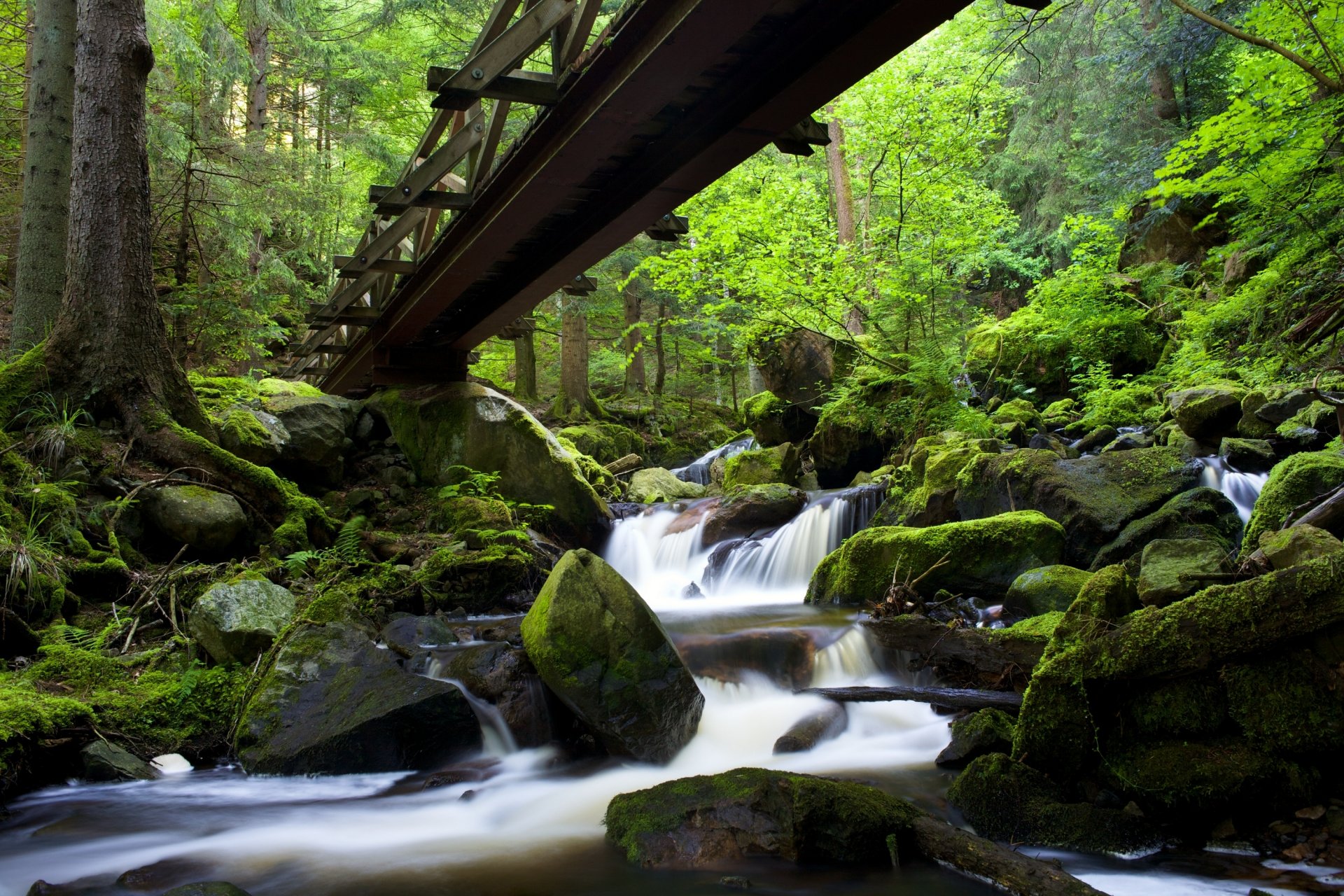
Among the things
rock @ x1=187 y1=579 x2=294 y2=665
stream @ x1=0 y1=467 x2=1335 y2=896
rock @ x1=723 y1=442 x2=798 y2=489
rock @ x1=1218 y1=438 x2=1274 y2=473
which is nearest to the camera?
stream @ x1=0 y1=467 x2=1335 y2=896

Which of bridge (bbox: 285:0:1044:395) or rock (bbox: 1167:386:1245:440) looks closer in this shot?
bridge (bbox: 285:0:1044:395)

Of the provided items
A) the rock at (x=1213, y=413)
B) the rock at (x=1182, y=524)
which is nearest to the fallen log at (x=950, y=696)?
the rock at (x=1182, y=524)

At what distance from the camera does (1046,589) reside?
6.54 meters

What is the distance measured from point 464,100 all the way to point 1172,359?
11.3 metres

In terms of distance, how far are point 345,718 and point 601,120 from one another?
13.4 ft

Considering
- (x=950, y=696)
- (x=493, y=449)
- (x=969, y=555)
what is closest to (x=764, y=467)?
(x=493, y=449)

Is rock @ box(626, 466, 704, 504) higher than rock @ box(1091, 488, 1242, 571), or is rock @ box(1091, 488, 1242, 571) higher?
rock @ box(626, 466, 704, 504)

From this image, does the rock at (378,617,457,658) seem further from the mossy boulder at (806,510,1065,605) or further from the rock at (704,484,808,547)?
the rock at (704,484,808,547)

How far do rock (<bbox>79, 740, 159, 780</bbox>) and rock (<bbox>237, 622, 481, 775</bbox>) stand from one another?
525 mm

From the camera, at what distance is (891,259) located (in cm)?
1273

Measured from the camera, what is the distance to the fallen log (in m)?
4.92

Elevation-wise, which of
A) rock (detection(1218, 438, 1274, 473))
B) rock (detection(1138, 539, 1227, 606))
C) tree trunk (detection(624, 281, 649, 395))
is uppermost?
tree trunk (detection(624, 281, 649, 395))

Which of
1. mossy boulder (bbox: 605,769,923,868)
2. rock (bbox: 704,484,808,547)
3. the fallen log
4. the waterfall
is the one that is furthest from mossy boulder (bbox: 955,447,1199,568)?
mossy boulder (bbox: 605,769,923,868)

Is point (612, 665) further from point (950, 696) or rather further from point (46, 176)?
point (46, 176)
